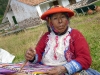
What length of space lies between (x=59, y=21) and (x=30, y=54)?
0.48m

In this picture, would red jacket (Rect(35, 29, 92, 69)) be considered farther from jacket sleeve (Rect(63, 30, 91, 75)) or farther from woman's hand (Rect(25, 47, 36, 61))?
woman's hand (Rect(25, 47, 36, 61))

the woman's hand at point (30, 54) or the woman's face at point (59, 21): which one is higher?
the woman's face at point (59, 21)

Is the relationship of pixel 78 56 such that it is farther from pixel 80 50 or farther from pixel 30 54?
pixel 30 54

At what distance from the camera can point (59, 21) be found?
2.80 m

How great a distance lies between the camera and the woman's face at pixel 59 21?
281 centimetres

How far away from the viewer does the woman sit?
104 inches

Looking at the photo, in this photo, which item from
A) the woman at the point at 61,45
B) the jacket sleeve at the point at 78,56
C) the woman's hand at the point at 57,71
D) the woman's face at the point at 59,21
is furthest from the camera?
the woman's face at the point at 59,21

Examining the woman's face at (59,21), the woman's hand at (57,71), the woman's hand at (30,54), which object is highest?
the woman's face at (59,21)

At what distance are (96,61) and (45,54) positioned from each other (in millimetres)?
2339

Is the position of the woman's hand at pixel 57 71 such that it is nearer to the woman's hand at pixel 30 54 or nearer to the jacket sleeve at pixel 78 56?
the jacket sleeve at pixel 78 56

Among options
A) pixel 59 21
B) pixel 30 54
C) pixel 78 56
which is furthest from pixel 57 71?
pixel 59 21

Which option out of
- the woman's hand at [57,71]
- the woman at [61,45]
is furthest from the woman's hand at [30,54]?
the woman's hand at [57,71]

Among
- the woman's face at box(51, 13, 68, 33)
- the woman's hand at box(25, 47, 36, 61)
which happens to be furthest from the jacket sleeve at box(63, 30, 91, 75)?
the woman's hand at box(25, 47, 36, 61)

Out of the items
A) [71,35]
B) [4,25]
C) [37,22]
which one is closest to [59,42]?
[71,35]
